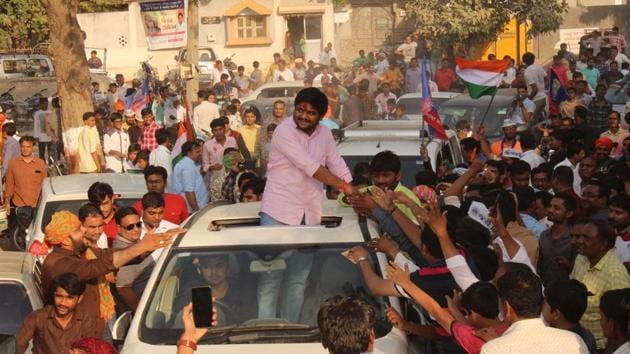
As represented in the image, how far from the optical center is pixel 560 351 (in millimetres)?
5504

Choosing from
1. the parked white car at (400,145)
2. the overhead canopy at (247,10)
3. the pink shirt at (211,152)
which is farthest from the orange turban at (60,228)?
the overhead canopy at (247,10)

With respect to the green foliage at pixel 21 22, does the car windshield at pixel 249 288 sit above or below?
below

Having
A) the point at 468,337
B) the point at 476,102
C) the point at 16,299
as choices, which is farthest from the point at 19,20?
the point at 468,337

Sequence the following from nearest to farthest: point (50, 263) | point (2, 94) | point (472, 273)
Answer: point (472, 273) < point (50, 263) < point (2, 94)

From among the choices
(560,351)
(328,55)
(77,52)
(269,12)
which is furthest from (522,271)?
(269,12)

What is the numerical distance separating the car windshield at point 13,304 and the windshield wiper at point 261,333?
1.55 meters

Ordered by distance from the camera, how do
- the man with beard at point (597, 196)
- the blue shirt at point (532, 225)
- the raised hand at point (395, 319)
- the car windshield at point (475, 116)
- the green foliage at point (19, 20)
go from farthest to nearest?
1. the green foliage at point (19, 20)
2. the car windshield at point (475, 116)
3. the man with beard at point (597, 196)
4. the blue shirt at point (532, 225)
5. the raised hand at point (395, 319)

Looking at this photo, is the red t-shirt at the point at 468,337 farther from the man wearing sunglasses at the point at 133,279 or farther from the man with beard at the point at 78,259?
the man wearing sunglasses at the point at 133,279

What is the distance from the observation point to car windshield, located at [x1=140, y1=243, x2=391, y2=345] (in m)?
6.89

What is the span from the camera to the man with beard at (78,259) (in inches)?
297

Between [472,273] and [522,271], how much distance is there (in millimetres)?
883

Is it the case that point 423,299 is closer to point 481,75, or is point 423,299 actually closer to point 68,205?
point 68,205

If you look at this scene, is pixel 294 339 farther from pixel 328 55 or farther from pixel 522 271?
pixel 328 55

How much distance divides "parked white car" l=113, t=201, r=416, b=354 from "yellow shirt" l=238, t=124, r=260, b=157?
9942 mm
